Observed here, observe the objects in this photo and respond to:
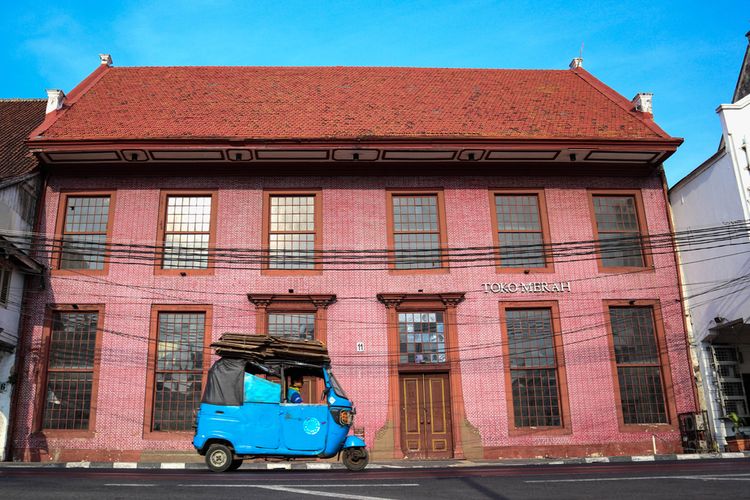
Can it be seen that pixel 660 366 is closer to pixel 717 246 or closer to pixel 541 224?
pixel 717 246

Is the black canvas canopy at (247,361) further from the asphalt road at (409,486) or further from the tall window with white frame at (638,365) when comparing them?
the tall window with white frame at (638,365)

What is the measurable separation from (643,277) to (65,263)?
18.4m

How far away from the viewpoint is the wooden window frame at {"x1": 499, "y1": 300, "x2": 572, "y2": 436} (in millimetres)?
20422

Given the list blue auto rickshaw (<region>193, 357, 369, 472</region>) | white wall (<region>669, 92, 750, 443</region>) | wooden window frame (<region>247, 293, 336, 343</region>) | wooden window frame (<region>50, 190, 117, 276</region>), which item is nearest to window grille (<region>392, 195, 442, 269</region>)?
wooden window frame (<region>247, 293, 336, 343</region>)

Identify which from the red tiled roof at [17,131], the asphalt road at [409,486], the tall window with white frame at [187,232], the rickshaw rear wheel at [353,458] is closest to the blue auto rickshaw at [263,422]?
the rickshaw rear wheel at [353,458]

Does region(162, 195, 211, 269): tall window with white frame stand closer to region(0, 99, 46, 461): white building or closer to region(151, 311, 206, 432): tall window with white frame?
region(151, 311, 206, 432): tall window with white frame

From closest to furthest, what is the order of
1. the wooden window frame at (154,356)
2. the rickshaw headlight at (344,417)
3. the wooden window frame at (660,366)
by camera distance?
the rickshaw headlight at (344,417), the wooden window frame at (154,356), the wooden window frame at (660,366)

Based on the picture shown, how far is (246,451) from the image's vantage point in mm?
13969

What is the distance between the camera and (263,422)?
14047 mm

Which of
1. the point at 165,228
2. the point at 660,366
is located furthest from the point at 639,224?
the point at 165,228

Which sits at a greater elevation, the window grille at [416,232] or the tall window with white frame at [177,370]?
the window grille at [416,232]

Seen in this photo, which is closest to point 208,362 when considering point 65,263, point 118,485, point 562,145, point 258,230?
point 258,230

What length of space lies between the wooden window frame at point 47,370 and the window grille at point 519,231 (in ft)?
41.6

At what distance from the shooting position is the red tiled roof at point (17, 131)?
2170 centimetres
